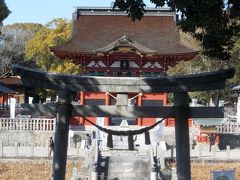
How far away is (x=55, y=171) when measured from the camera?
8.97 meters

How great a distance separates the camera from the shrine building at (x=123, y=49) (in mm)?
26844

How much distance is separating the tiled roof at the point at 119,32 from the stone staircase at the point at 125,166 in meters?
8.71

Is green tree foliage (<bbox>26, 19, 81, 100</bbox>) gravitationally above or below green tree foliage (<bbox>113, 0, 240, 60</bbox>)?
above

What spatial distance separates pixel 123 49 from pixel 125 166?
401 inches

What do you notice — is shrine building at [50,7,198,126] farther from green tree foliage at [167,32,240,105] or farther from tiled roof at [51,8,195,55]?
green tree foliage at [167,32,240,105]

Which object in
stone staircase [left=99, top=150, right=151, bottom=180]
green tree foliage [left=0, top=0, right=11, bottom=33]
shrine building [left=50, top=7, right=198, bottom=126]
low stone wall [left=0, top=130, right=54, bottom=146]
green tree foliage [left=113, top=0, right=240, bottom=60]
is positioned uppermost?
shrine building [left=50, top=7, right=198, bottom=126]

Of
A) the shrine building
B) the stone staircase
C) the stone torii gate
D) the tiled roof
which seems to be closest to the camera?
the stone torii gate

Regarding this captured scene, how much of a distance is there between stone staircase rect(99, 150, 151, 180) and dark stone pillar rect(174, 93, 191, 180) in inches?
318

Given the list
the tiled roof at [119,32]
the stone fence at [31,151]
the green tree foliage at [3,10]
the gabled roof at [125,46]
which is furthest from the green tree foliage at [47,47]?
the green tree foliage at [3,10]

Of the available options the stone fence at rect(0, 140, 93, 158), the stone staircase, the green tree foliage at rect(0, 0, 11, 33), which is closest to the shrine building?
the stone fence at rect(0, 140, 93, 158)

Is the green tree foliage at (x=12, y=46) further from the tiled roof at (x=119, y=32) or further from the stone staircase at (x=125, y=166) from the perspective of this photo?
the stone staircase at (x=125, y=166)

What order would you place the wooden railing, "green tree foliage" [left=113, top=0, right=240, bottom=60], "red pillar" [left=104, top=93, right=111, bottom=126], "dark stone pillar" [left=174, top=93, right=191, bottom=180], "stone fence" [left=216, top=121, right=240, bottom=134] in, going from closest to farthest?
"green tree foliage" [left=113, top=0, right=240, bottom=60] → "dark stone pillar" [left=174, top=93, right=191, bottom=180] → "stone fence" [left=216, top=121, right=240, bottom=134] → the wooden railing → "red pillar" [left=104, top=93, right=111, bottom=126]

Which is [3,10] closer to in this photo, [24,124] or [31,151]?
[31,151]

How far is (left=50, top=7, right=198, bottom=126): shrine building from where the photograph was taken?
26844 millimetres
